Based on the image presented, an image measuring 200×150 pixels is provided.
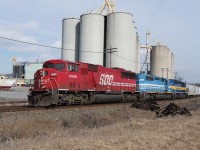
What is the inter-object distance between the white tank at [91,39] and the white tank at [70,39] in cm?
477

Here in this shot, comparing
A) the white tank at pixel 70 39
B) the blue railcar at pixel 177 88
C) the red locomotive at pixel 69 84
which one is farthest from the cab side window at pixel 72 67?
the white tank at pixel 70 39

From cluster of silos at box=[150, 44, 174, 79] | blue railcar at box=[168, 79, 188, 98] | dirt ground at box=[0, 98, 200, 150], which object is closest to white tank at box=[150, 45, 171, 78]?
cluster of silos at box=[150, 44, 174, 79]

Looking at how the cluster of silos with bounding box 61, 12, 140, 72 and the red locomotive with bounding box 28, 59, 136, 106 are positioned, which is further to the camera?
the cluster of silos with bounding box 61, 12, 140, 72

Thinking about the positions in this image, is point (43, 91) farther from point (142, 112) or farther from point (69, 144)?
point (69, 144)

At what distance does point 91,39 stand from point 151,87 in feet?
119

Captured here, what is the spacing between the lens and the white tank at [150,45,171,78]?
114 m

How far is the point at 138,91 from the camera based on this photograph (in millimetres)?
39594

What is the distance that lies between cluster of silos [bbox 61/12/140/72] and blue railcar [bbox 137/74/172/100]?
25.9m

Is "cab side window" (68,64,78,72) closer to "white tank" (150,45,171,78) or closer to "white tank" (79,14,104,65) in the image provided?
"white tank" (79,14,104,65)

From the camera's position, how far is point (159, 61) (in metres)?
115

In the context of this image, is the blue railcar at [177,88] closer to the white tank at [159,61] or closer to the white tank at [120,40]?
the white tank at [120,40]

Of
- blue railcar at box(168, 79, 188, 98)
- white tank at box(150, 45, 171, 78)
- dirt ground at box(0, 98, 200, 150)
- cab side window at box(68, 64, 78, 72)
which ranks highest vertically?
white tank at box(150, 45, 171, 78)

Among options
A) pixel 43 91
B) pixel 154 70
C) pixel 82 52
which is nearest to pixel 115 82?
pixel 43 91

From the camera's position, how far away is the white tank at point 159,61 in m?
114
